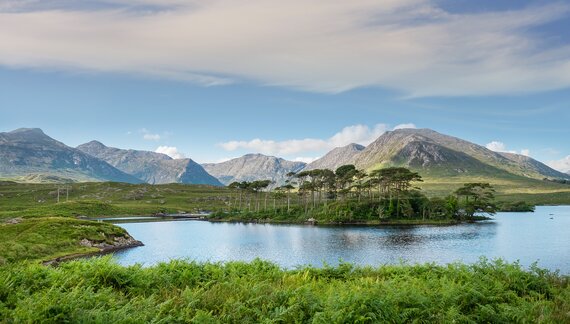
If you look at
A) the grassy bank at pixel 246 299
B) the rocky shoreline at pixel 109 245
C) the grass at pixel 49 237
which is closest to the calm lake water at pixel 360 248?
the rocky shoreline at pixel 109 245

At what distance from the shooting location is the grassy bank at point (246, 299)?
38.1ft

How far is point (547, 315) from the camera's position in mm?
13320

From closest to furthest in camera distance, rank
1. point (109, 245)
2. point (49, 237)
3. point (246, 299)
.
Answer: point (246, 299)
point (49, 237)
point (109, 245)

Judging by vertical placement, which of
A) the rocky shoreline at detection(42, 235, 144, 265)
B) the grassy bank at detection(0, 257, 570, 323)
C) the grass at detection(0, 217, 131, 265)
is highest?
the grassy bank at detection(0, 257, 570, 323)

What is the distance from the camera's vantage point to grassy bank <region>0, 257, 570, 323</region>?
11.6 metres

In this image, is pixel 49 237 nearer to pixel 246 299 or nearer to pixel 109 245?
pixel 109 245

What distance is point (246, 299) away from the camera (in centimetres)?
1402

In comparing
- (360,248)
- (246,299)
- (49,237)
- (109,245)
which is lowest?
(109,245)

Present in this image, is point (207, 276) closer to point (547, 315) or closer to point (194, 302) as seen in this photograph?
point (194, 302)

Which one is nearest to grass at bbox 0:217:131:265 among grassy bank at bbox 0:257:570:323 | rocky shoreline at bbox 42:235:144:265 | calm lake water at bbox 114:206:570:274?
rocky shoreline at bbox 42:235:144:265

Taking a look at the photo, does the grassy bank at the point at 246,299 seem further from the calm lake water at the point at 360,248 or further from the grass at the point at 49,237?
the grass at the point at 49,237

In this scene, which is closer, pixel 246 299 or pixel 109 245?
pixel 246 299

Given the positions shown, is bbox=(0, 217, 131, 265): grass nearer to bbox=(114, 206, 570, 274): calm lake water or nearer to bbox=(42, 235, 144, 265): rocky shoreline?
bbox=(42, 235, 144, 265): rocky shoreline

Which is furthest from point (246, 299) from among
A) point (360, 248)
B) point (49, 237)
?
point (49, 237)
